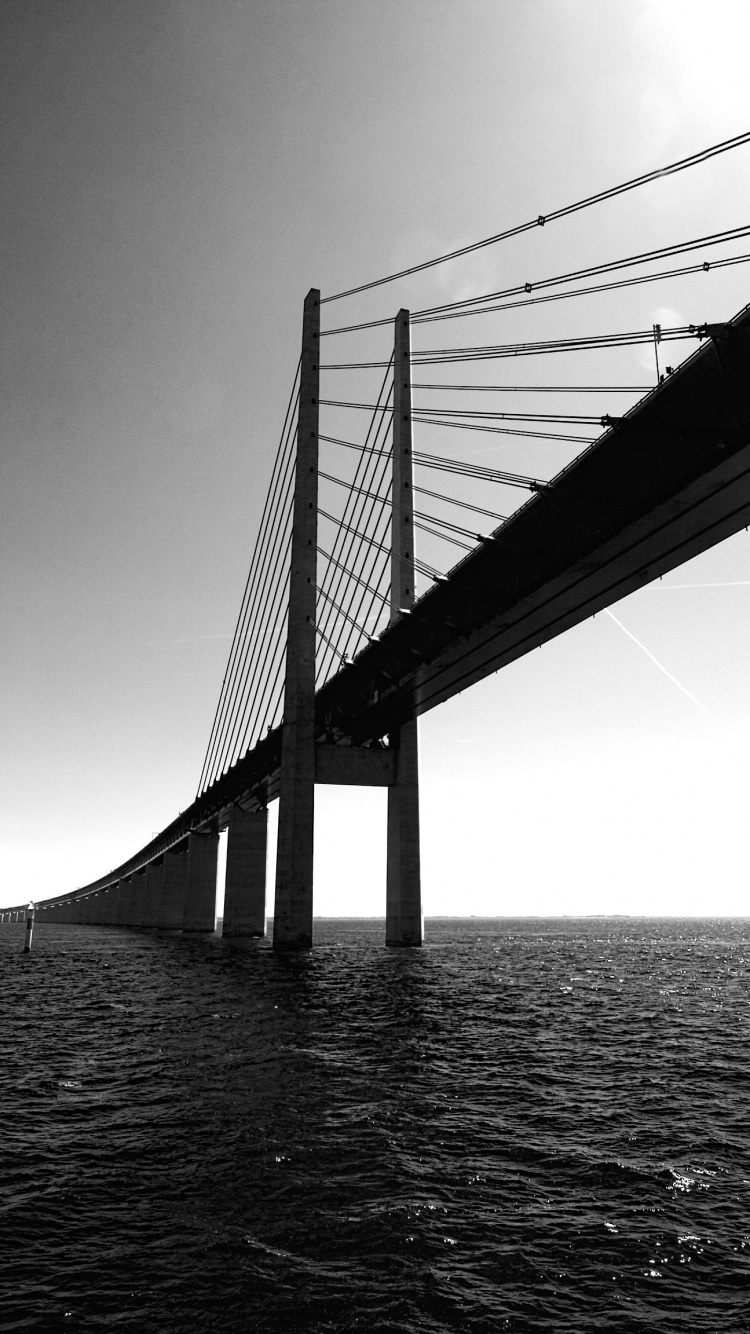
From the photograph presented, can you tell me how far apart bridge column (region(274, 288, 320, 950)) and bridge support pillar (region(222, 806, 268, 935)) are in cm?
2182

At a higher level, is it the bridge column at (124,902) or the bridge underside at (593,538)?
the bridge underside at (593,538)

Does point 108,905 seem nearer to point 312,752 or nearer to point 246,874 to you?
point 246,874

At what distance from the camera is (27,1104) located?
13.6m

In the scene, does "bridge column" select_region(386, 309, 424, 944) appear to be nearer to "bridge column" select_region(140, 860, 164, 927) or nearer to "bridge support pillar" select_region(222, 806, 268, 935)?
"bridge support pillar" select_region(222, 806, 268, 935)

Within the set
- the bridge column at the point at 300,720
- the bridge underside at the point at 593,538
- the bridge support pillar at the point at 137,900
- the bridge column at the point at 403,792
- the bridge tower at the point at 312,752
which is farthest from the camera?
the bridge support pillar at the point at 137,900

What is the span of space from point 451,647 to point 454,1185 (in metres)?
31.6

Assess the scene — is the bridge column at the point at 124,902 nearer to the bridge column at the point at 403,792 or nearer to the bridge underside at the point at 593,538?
the bridge column at the point at 403,792

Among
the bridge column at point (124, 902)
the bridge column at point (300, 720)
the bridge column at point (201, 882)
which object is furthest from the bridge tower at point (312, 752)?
the bridge column at point (124, 902)

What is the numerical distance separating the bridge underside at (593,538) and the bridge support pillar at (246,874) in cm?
2369

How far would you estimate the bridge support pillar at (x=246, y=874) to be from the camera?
224ft

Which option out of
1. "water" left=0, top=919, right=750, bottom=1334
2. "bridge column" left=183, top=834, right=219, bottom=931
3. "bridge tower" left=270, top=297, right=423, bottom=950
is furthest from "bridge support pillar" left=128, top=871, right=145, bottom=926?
"water" left=0, top=919, right=750, bottom=1334

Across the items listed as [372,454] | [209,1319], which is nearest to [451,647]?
[372,454]

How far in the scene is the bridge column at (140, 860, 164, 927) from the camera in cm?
11056

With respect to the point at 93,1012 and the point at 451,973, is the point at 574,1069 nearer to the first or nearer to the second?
the point at 93,1012
